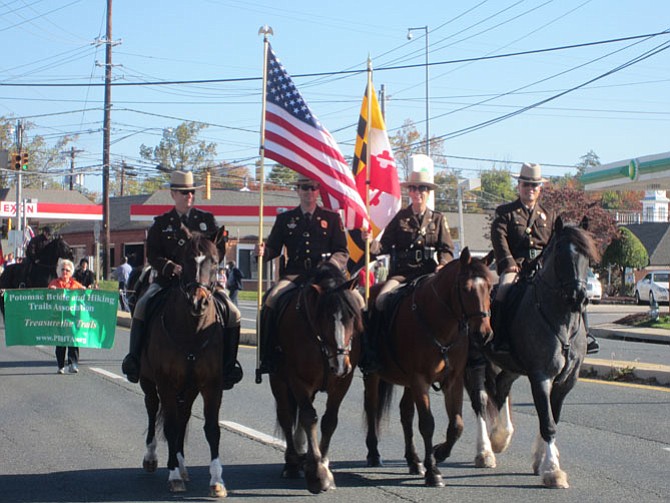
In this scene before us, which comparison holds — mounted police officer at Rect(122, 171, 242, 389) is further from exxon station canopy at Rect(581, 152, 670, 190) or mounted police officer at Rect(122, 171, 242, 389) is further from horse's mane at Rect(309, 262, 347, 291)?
exxon station canopy at Rect(581, 152, 670, 190)

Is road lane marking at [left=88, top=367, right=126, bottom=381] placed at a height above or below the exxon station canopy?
below

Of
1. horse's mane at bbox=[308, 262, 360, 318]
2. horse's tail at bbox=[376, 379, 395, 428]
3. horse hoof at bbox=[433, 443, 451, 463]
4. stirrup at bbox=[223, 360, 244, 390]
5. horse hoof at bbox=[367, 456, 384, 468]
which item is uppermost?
horse's mane at bbox=[308, 262, 360, 318]

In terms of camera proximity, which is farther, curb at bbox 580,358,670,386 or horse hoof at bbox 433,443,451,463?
curb at bbox 580,358,670,386

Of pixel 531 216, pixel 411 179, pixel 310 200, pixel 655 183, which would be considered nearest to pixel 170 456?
pixel 310 200

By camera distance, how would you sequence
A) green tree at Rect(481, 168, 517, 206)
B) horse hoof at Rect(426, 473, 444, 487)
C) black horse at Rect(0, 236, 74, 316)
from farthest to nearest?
green tree at Rect(481, 168, 517, 206) → black horse at Rect(0, 236, 74, 316) → horse hoof at Rect(426, 473, 444, 487)

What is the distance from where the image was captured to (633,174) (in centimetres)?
3188

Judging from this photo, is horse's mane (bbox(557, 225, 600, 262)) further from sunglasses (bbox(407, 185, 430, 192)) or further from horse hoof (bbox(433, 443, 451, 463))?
horse hoof (bbox(433, 443, 451, 463))

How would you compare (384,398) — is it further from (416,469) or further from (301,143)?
(301,143)

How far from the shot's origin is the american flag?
420 inches

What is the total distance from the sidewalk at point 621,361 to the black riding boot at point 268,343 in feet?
25.2

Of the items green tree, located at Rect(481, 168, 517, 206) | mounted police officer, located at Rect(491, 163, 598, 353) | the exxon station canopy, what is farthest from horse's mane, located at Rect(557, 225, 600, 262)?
green tree, located at Rect(481, 168, 517, 206)

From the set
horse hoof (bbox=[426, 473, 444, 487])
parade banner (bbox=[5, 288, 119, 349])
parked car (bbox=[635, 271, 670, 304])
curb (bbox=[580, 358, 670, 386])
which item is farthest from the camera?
parked car (bbox=[635, 271, 670, 304])

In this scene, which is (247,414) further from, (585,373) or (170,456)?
(585,373)

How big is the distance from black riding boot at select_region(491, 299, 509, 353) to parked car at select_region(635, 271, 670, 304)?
113 feet
